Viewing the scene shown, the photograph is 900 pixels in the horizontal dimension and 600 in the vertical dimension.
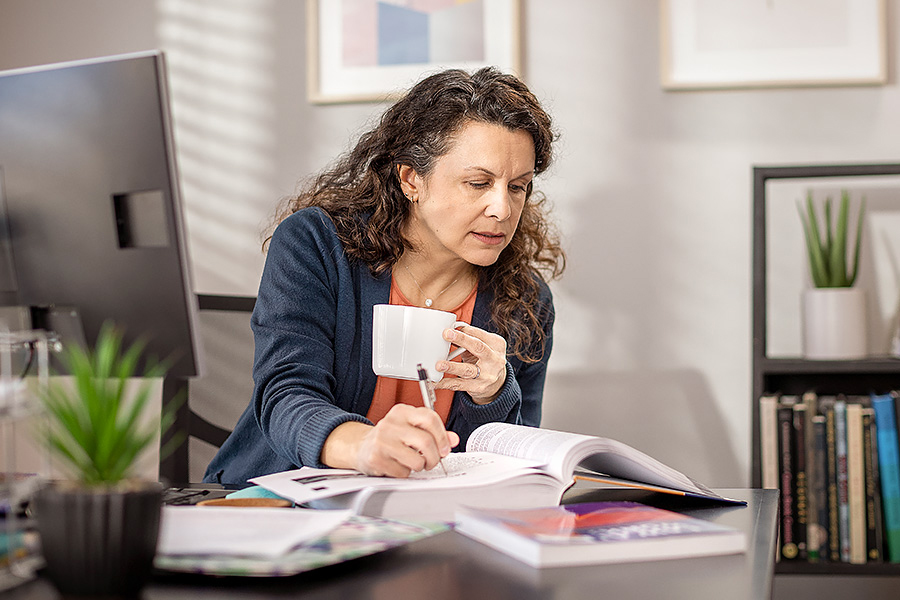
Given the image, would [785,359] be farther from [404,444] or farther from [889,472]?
[404,444]

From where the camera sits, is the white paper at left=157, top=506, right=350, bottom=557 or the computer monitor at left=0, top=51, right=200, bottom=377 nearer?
the white paper at left=157, top=506, right=350, bottom=557

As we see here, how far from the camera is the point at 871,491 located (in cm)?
181

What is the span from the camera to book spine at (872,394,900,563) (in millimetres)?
1806

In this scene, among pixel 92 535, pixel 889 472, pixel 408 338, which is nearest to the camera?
pixel 92 535

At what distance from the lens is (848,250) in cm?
214

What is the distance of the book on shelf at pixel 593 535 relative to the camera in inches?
→ 26.8

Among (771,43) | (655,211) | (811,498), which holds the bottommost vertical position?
(811,498)

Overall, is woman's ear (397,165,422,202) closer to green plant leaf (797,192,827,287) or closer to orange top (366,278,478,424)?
orange top (366,278,478,424)

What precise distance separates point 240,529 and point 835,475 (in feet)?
4.97

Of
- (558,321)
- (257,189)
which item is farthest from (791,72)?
(257,189)

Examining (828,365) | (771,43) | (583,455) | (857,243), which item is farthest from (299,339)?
(771,43)

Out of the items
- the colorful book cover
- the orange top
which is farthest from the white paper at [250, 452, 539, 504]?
the orange top

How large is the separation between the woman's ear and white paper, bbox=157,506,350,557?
883 mm

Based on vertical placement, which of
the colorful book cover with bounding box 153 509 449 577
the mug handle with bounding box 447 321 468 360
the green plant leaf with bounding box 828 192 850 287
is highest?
the green plant leaf with bounding box 828 192 850 287
